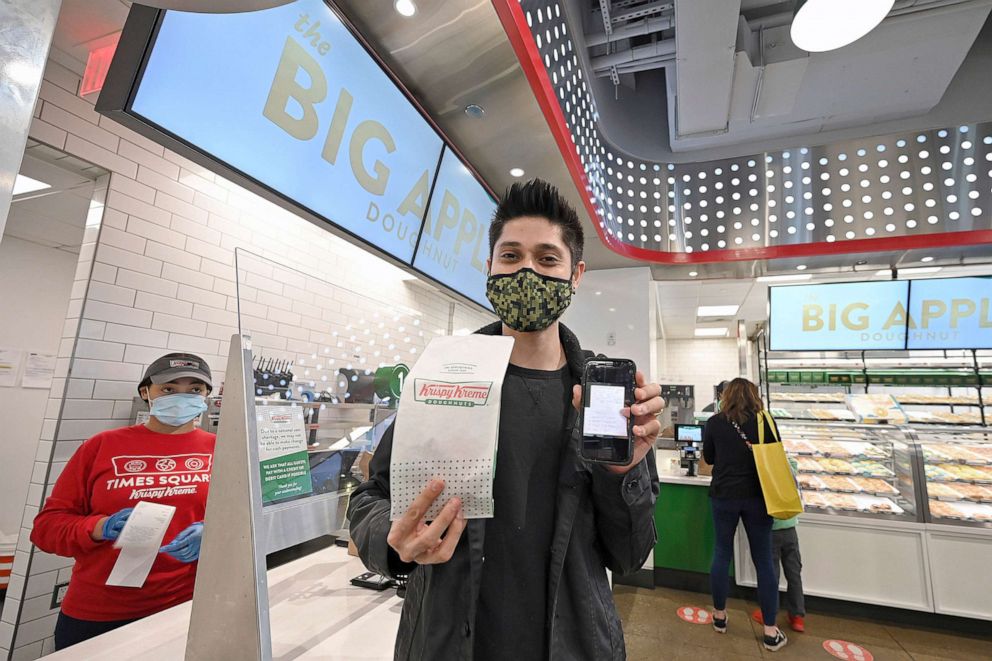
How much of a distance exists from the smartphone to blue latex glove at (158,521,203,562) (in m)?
1.80

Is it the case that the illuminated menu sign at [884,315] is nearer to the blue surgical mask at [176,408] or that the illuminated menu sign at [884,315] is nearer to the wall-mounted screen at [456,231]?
the wall-mounted screen at [456,231]

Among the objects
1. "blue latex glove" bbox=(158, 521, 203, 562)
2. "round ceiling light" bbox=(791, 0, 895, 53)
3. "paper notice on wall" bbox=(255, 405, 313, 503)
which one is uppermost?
"round ceiling light" bbox=(791, 0, 895, 53)

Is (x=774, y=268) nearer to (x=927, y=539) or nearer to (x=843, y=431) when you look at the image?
(x=843, y=431)

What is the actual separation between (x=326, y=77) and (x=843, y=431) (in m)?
5.20

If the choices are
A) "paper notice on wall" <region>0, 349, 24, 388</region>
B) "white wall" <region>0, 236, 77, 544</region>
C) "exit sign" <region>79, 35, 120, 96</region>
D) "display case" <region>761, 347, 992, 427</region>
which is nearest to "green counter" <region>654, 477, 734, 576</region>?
"display case" <region>761, 347, 992, 427</region>

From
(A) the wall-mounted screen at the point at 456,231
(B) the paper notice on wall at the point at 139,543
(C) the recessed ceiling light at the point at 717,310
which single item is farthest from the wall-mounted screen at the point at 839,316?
(B) the paper notice on wall at the point at 139,543

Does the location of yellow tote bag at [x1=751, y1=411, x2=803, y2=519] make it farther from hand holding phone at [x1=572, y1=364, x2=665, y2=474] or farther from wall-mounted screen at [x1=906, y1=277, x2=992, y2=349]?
hand holding phone at [x1=572, y1=364, x2=665, y2=474]

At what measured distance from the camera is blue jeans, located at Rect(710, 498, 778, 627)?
11.0 ft

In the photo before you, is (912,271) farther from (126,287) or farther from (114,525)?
(126,287)

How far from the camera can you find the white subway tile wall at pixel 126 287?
8.49ft

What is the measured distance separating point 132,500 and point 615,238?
3.74m

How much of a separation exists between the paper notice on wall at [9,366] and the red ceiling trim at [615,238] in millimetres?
5685

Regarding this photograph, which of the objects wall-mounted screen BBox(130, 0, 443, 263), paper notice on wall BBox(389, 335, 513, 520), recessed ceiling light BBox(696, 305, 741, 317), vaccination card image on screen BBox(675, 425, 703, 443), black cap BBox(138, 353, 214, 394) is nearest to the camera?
paper notice on wall BBox(389, 335, 513, 520)

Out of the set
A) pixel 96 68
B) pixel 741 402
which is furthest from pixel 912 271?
pixel 96 68
